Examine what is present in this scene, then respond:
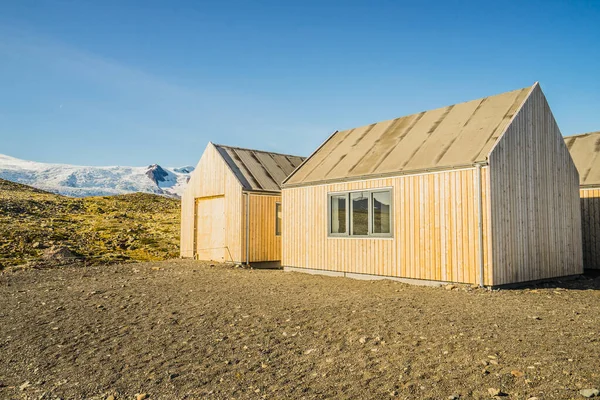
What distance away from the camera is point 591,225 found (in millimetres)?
15508

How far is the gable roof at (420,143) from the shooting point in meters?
11.3

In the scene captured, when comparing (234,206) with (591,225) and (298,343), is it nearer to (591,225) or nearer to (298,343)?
(298,343)

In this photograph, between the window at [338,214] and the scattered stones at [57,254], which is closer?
the window at [338,214]

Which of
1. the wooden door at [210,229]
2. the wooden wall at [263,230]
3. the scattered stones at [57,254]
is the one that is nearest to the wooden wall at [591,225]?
the wooden wall at [263,230]

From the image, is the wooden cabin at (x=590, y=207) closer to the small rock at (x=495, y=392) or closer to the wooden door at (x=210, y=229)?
the wooden door at (x=210, y=229)

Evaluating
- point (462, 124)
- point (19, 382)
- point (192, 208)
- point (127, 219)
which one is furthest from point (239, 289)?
point (127, 219)

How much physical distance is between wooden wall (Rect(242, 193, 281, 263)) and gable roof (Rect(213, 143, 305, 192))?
0.43 m

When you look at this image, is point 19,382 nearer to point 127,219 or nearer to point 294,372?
point 294,372

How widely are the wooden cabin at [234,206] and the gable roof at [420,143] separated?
2.20 m

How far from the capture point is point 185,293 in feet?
33.6

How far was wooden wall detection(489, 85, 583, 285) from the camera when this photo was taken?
1062 centimetres

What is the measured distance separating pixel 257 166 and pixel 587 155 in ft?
40.4

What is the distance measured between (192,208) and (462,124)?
465 inches

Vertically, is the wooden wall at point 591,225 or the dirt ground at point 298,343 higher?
the wooden wall at point 591,225
